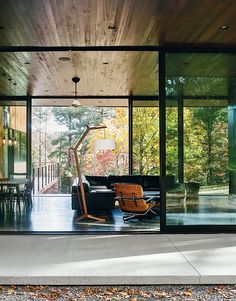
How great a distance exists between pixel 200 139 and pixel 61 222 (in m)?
3.08

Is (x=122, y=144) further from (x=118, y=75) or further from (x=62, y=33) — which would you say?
(x=62, y=33)

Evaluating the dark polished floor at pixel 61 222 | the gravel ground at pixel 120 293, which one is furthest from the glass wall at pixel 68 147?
the gravel ground at pixel 120 293

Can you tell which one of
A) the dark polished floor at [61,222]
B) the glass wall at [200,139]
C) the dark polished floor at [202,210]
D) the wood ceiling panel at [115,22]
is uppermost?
the wood ceiling panel at [115,22]

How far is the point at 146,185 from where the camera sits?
10523 mm

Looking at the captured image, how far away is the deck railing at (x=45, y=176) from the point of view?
13175 millimetres

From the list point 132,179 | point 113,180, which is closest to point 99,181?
point 113,180

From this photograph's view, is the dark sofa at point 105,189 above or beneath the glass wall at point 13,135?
beneath

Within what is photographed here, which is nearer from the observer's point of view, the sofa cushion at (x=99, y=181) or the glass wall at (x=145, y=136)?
the sofa cushion at (x=99, y=181)

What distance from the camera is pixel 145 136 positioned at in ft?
38.2

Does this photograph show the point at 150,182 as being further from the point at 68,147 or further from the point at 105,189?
the point at 68,147

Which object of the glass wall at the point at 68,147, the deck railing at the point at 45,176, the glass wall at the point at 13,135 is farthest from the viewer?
the glass wall at the point at 68,147

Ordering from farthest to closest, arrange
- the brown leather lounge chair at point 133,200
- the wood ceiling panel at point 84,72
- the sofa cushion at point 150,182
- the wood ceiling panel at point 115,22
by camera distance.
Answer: the sofa cushion at point 150,182 < the brown leather lounge chair at point 133,200 < the wood ceiling panel at point 84,72 < the wood ceiling panel at point 115,22

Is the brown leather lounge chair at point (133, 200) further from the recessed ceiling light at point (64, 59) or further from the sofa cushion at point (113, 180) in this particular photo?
the sofa cushion at point (113, 180)

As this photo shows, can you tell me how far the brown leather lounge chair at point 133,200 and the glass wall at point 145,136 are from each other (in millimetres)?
3727
